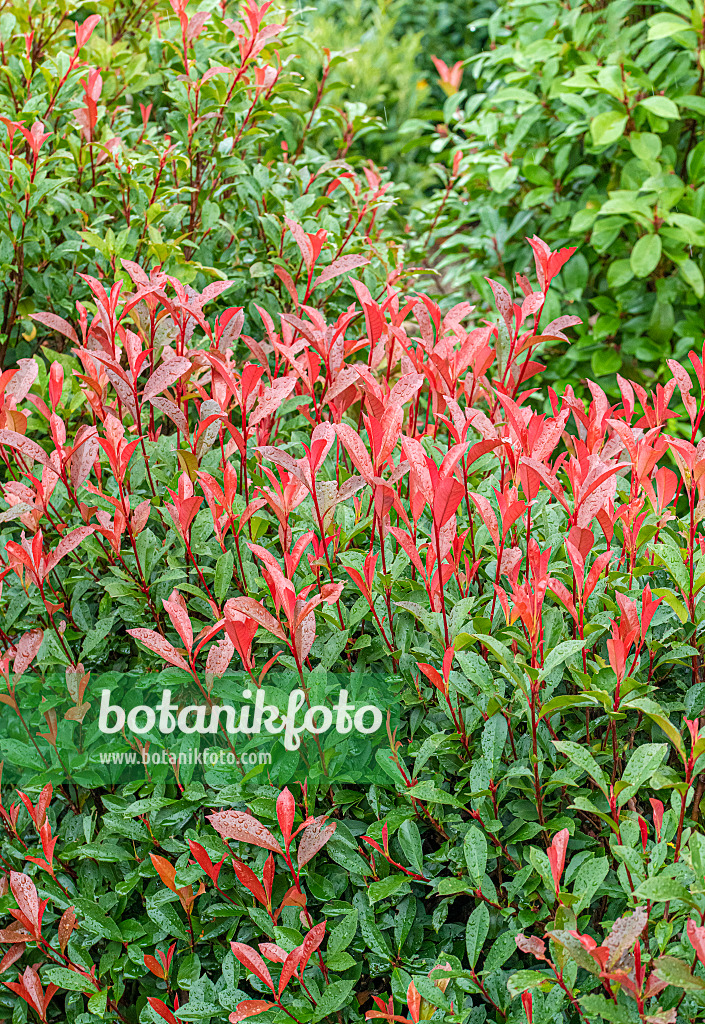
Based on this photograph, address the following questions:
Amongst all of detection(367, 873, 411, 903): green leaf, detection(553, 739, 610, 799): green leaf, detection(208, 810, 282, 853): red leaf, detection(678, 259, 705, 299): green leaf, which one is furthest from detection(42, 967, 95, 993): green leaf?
detection(678, 259, 705, 299): green leaf

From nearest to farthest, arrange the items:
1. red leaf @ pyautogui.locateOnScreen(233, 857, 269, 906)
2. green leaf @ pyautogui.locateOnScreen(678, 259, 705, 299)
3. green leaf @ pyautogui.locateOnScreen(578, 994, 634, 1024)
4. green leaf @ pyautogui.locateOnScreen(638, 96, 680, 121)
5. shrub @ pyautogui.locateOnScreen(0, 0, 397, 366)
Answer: green leaf @ pyautogui.locateOnScreen(578, 994, 634, 1024)
red leaf @ pyautogui.locateOnScreen(233, 857, 269, 906)
shrub @ pyautogui.locateOnScreen(0, 0, 397, 366)
green leaf @ pyautogui.locateOnScreen(638, 96, 680, 121)
green leaf @ pyautogui.locateOnScreen(678, 259, 705, 299)

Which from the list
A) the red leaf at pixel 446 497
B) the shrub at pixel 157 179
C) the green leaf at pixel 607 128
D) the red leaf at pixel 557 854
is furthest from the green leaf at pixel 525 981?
the green leaf at pixel 607 128

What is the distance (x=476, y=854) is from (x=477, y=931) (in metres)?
0.11

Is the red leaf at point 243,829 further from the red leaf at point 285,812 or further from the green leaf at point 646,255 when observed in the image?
the green leaf at point 646,255

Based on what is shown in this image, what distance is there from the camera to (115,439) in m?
1.44

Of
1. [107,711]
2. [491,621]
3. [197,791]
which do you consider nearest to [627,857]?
[491,621]

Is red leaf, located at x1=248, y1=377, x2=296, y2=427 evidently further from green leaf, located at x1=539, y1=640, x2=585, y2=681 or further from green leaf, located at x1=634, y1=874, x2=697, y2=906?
green leaf, located at x1=634, y1=874, x2=697, y2=906

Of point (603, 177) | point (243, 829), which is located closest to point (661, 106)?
point (603, 177)

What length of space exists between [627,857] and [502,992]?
30cm

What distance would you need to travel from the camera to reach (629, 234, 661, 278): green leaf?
2.97 metres

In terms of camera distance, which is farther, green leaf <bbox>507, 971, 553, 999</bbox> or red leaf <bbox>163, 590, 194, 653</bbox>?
red leaf <bbox>163, 590, 194, 653</bbox>

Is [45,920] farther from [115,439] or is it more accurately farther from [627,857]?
[627,857]

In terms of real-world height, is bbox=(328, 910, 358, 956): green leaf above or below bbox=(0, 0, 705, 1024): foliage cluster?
below

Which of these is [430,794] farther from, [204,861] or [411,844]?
[204,861]
